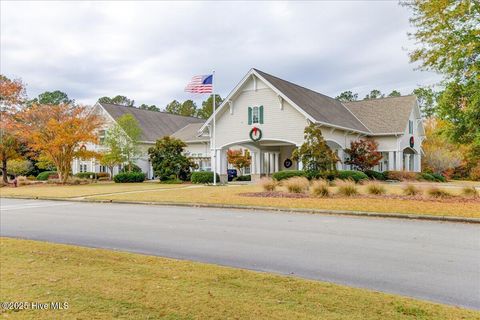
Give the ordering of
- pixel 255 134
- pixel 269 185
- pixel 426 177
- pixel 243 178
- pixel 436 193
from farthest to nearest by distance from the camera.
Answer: pixel 243 178
pixel 426 177
pixel 255 134
pixel 269 185
pixel 436 193

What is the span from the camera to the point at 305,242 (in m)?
9.02

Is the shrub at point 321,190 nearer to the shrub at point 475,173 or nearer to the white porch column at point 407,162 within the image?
the white porch column at point 407,162

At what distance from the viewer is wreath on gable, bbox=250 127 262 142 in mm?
Result: 29547

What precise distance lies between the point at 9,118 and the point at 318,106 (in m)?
28.2

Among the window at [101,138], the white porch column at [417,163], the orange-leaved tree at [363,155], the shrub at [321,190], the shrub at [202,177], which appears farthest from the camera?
the white porch column at [417,163]

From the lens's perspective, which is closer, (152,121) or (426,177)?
(426,177)

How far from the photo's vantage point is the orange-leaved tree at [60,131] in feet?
109

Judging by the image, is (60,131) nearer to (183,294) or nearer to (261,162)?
(261,162)

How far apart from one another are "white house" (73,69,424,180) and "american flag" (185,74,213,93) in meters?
3.19

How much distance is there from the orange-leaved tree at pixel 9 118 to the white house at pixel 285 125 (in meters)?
8.51

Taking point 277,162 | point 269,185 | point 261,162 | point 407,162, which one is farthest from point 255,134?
point 407,162

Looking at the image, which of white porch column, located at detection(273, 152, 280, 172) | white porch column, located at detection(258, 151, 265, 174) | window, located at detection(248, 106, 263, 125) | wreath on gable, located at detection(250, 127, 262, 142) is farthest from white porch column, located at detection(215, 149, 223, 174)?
white porch column, located at detection(273, 152, 280, 172)

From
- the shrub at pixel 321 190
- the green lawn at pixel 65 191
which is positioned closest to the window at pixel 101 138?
the green lawn at pixel 65 191

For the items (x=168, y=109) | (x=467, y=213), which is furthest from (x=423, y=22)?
(x=168, y=109)
